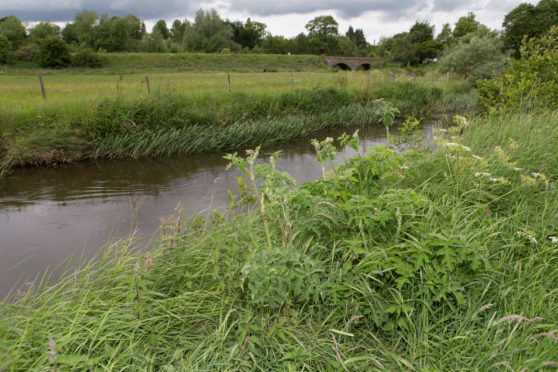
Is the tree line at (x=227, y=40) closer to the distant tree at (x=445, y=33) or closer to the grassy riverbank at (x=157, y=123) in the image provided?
the distant tree at (x=445, y=33)

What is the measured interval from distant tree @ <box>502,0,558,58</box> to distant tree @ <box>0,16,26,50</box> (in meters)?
59.2

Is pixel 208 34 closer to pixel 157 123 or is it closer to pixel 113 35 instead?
pixel 113 35

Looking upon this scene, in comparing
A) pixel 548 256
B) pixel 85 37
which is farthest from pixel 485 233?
pixel 85 37

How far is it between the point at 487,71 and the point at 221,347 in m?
27.8

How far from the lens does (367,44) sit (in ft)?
317

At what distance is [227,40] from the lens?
215ft

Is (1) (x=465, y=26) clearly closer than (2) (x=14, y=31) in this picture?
No

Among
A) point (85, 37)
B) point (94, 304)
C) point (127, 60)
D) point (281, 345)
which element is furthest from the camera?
point (85, 37)

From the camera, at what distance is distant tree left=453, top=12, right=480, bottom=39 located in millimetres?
57350

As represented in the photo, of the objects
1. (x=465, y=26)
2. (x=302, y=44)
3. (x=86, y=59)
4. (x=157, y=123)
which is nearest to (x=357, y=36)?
(x=302, y=44)

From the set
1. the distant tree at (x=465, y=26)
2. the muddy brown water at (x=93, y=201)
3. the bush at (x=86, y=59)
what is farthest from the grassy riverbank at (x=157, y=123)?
the distant tree at (x=465, y=26)

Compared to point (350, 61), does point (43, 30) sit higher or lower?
higher

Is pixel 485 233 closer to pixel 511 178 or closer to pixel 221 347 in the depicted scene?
pixel 511 178

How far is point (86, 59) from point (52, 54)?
3089 mm
